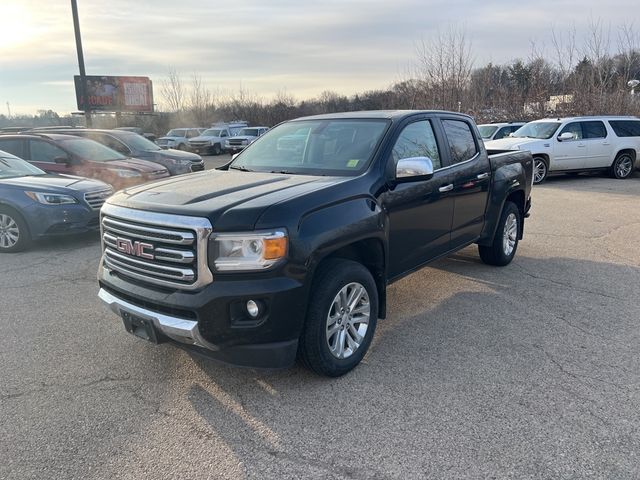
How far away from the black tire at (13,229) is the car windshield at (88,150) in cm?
300

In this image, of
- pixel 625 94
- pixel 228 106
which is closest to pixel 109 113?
pixel 228 106

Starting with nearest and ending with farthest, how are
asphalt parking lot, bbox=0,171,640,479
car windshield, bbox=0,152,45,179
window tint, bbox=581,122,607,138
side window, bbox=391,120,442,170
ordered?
asphalt parking lot, bbox=0,171,640,479 < side window, bbox=391,120,442,170 < car windshield, bbox=0,152,45,179 < window tint, bbox=581,122,607,138

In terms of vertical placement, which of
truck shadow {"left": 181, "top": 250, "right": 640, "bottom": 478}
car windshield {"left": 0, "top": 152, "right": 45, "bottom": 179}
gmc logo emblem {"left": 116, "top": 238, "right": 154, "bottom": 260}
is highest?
car windshield {"left": 0, "top": 152, "right": 45, "bottom": 179}

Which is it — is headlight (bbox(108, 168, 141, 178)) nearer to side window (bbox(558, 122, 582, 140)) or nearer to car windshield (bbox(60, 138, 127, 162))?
car windshield (bbox(60, 138, 127, 162))

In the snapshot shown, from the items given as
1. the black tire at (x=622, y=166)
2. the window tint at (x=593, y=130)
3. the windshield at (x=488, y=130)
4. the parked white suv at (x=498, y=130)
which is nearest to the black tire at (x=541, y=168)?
the window tint at (x=593, y=130)

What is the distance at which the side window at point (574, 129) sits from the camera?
14344mm

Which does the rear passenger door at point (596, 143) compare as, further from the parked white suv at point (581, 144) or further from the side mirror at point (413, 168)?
the side mirror at point (413, 168)

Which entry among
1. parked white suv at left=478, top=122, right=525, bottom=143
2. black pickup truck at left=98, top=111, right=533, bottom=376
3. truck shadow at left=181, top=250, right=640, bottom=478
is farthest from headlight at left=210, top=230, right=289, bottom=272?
parked white suv at left=478, top=122, right=525, bottom=143

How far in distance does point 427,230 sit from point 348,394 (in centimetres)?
183

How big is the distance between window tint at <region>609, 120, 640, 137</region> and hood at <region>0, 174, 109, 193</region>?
14.7m

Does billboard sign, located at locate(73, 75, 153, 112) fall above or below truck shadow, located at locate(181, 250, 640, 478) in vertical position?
above

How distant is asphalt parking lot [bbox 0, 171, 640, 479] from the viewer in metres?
2.64

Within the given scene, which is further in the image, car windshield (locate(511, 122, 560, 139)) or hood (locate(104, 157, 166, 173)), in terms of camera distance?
car windshield (locate(511, 122, 560, 139))

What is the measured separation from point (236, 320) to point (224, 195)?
885 mm
